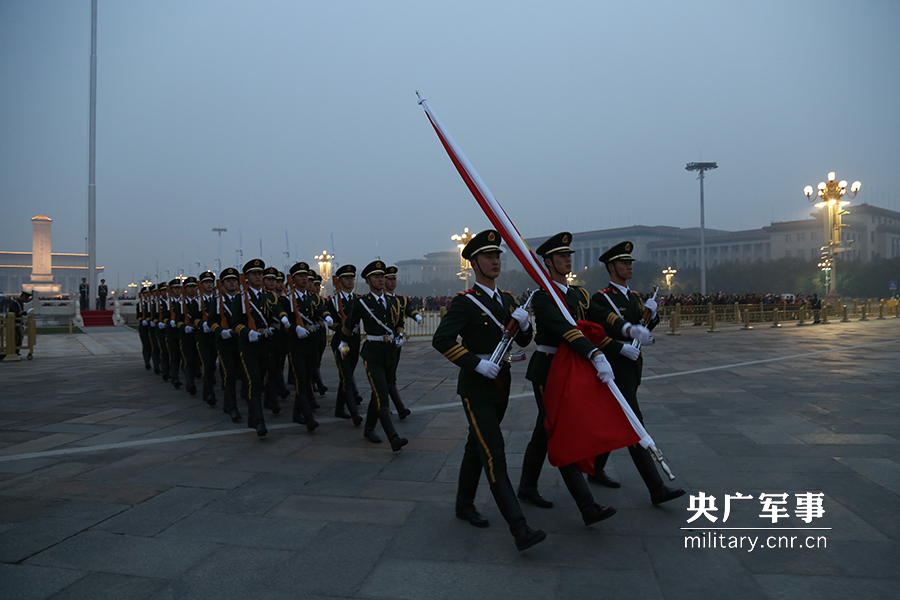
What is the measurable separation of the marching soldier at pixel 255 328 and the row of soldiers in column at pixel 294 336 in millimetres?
11

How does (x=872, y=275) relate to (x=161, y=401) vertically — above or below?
above

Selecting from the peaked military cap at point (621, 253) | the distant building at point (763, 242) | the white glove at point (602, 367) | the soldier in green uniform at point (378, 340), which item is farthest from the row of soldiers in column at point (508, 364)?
the distant building at point (763, 242)

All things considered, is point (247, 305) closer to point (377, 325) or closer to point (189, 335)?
point (377, 325)

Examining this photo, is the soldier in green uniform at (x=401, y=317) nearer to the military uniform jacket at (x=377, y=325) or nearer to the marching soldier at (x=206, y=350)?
the military uniform jacket at (x=377, y=325)

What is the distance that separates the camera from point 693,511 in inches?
154

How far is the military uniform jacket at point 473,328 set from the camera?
3582mm

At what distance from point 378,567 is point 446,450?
2462 mm

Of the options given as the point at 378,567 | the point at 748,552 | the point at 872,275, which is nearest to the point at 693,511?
the point at 748,552

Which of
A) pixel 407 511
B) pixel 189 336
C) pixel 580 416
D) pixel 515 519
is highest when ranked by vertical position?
pixel 189 336

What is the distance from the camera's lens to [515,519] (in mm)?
3312

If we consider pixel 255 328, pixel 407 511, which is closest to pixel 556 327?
pixel 407 511

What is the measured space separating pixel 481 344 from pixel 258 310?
376 centimetres

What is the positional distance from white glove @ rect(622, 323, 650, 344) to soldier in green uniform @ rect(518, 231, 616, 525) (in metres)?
0.25

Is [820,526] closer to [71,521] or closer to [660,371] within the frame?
[71,521]
